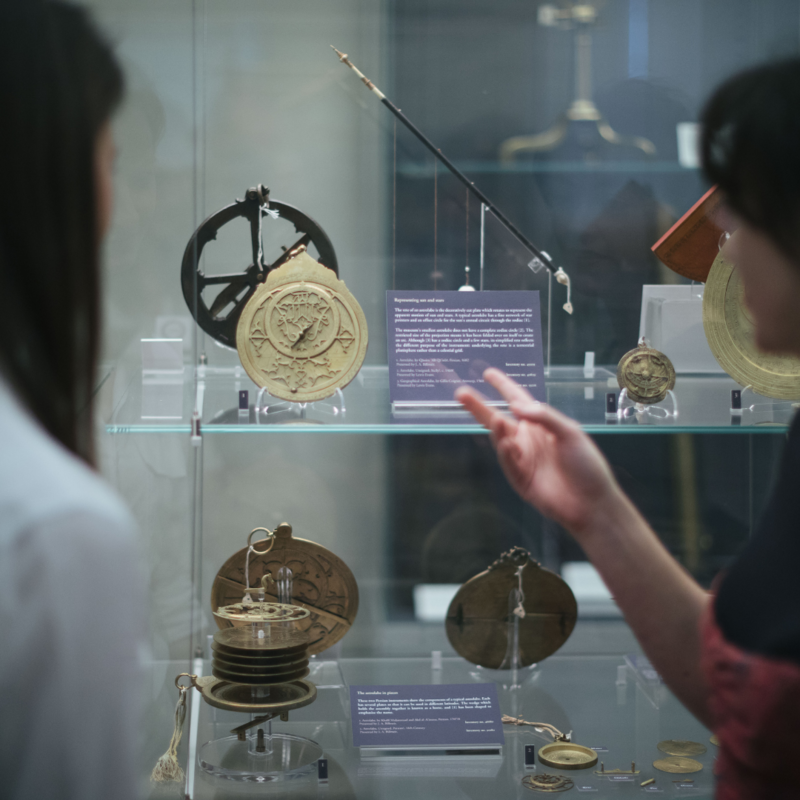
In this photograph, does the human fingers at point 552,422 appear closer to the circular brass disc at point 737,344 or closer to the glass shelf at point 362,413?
the glass shelf at point 362,413

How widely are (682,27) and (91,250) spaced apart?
7.18ft

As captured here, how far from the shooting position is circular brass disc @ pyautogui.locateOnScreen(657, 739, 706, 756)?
195 cm

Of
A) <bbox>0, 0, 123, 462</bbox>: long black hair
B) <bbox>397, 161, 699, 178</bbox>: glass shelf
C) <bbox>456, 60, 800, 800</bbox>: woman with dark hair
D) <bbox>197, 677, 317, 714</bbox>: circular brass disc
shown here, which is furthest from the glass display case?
<bbox>0, 0, 123, 462</bbox>: long black hair

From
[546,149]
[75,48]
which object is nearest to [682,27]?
[546,149]

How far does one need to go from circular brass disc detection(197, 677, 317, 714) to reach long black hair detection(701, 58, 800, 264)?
1268mm

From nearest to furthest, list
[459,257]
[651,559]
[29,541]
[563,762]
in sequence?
[29,541], [651,559], [563,762], [459,257]

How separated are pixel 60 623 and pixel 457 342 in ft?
4.69

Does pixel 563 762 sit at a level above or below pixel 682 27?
below

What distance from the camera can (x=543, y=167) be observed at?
2477mm

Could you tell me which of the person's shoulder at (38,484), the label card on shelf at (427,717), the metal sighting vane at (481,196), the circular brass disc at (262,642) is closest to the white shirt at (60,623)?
the person's shoulder at (38,484)

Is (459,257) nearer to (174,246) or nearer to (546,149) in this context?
(546,149)

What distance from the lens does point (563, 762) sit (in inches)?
74.4

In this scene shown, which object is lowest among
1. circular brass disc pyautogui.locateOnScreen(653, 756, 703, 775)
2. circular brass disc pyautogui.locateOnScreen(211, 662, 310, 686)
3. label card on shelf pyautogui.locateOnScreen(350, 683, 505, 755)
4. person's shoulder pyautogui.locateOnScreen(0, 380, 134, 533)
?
circular brass disc pyautogui.locateOnScreen(653, 756, 703, 775)

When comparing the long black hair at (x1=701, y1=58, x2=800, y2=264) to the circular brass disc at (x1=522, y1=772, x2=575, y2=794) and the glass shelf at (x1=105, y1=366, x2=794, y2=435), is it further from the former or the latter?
the circular brass disc at (x1=522, y1=772, x2=575, y2=794)
